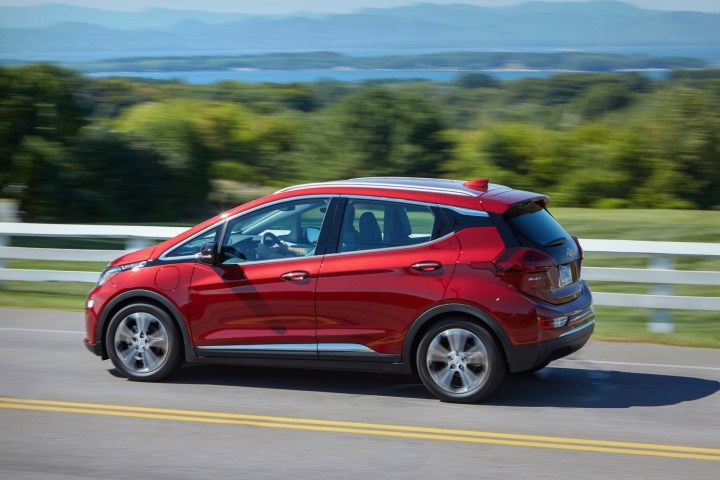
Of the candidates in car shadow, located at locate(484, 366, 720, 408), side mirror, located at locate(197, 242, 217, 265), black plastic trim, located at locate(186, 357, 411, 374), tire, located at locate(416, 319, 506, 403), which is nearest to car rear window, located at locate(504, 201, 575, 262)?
tire, located at locate(416, 319, 506, 403)

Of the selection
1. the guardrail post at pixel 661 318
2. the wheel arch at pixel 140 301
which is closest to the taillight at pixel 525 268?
Result: the wheel arch at pixel 140 301

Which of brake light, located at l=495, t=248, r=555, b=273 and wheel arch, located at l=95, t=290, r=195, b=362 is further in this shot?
wheel arch, located at l=95, t=290, r=195, b=362

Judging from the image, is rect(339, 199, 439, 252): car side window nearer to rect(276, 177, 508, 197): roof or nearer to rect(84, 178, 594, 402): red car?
rect(84, 178, 594, 402): red car

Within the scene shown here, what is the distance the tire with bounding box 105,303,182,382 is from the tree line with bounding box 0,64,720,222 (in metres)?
21.3

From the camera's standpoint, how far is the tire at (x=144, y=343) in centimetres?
802

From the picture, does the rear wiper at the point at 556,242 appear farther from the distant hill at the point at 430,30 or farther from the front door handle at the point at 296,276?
the distant hill at the point at 430,30

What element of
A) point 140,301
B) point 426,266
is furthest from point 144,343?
point 426,266

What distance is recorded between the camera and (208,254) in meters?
7.81

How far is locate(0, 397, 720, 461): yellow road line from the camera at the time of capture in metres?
6.34

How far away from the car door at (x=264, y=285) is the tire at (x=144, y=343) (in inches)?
9.2

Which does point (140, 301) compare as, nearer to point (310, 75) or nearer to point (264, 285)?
point (264, 285)

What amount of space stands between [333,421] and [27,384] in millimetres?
2688

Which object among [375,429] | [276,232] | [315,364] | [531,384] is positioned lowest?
[531,384]

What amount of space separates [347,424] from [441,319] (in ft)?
3.53
